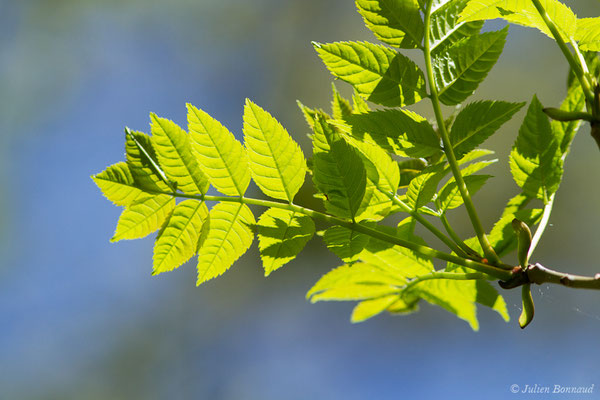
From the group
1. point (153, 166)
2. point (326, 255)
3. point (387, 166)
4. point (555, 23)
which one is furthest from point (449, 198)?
point (326, 255)

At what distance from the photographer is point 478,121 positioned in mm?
461

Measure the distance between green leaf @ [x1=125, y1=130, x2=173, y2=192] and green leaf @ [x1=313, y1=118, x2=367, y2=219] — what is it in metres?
0.15

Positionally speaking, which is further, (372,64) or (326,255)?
(326,255)

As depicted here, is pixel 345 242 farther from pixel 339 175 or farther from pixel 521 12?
pixel 521 12

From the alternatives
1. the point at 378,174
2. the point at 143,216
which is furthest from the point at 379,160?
the point at 143,216

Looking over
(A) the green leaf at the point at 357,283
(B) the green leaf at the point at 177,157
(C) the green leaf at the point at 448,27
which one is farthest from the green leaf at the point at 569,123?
(B) the green leaf at the point at 177,157

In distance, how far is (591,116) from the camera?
40 cm

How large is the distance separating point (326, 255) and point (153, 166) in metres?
2.41

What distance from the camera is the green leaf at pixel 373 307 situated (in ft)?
1.91

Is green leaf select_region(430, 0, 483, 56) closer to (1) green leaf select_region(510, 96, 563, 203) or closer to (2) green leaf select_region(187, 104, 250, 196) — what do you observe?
(1) green leaf select_region(510, 96, 563, 203)

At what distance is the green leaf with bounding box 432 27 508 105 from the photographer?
0.47 meters

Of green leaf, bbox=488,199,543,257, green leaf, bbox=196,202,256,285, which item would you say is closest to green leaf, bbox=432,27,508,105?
green leaf, bbox=488,199,543,257

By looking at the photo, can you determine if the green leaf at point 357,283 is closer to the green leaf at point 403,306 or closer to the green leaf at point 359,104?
the green leaf at point 403,306

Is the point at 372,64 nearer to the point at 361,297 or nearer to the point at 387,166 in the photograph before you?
the point at 387,166
